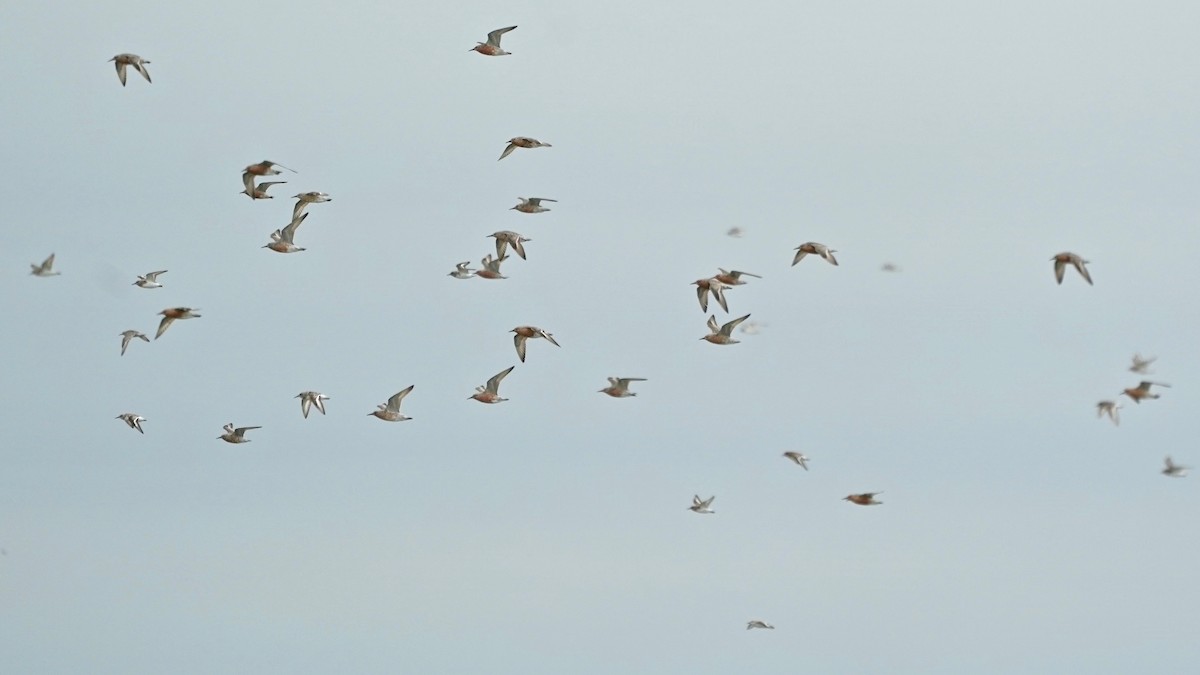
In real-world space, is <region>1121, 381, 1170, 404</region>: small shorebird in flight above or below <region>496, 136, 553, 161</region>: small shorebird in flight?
below

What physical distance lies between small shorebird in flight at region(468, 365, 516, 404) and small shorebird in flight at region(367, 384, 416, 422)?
2.05 m

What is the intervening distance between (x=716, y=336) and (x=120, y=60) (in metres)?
18.5

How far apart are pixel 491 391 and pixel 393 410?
9.58 ft

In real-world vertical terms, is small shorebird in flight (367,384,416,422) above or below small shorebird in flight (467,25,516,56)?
below

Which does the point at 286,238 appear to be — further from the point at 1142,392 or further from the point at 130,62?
the point at 1142,392

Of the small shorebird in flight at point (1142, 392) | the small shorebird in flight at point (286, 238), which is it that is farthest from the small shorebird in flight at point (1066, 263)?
the small shorebird in flight at point (286, 238)

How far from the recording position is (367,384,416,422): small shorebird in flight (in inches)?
2800

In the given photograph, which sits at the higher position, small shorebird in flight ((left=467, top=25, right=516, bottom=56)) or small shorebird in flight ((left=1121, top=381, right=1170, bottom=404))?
small shorebird in flight ((left=467, top=25, right=516, bottom=56))

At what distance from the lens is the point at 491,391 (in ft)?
236

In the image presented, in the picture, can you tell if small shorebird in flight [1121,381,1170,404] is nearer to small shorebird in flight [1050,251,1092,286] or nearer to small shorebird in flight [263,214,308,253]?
small shorebird in flight [1050,251,1092,286]

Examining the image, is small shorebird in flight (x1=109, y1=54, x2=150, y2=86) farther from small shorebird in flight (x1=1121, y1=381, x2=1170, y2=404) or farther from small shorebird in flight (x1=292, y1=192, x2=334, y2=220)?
small shorebird in flight (x1=1121, y1=381, x2=1170, y2=404)

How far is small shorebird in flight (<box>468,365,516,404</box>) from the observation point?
71312mm

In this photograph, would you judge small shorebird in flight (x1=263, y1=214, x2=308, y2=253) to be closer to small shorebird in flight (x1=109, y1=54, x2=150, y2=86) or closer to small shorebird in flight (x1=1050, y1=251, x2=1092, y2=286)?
small shorebird in flight (x1=109, y1=54, x2=150, y2=86)

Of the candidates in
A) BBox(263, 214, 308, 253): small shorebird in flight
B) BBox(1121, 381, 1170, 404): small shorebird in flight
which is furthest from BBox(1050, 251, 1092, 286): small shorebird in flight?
BBox(263, 214, 308, 253): small shorebird in flight
